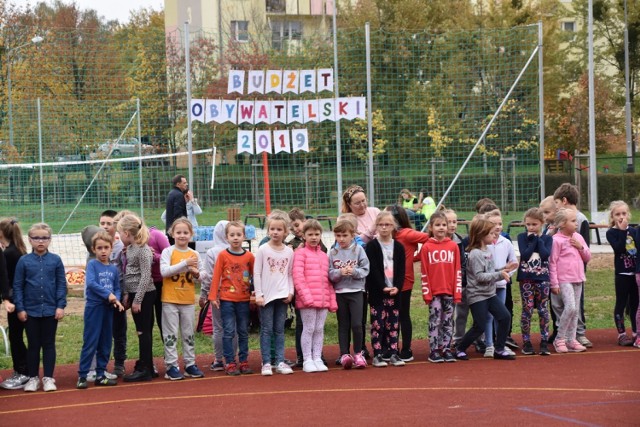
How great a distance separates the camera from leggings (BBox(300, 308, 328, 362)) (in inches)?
376

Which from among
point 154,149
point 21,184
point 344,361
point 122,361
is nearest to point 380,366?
point 344,361

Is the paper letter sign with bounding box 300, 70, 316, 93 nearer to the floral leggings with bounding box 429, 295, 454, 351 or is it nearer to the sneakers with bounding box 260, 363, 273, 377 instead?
the floral leggings with bounding box 429, 295, 454, 351

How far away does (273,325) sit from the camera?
9.58 m

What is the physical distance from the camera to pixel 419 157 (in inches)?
781

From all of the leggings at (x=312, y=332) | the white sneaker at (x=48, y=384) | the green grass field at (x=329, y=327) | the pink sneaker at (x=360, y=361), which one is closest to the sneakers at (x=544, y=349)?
the green grass field at (x=329, y=327)

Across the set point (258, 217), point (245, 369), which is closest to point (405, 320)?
point (245, 369)

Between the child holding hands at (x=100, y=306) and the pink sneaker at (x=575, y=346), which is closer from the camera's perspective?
the child holding hands at (x=100, y=306)

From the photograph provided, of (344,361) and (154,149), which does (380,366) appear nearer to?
(344,361)

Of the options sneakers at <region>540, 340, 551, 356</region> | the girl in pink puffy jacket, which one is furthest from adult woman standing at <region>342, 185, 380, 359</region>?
sneakers at <region>540, 340, 551, 356</region>

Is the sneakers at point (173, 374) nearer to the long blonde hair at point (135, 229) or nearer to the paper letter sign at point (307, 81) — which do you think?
the long blonde hair at point (135, 229)

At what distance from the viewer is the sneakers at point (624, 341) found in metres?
10.7

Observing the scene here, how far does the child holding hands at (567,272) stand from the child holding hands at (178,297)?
355 centimetres

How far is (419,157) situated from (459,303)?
9.67 metres

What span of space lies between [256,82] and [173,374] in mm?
7989
